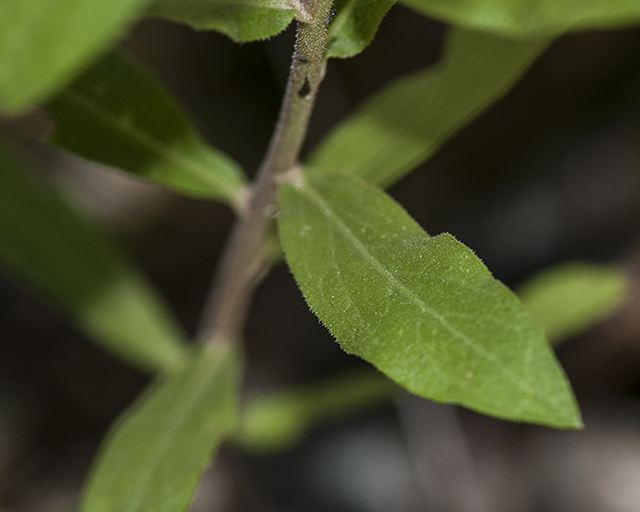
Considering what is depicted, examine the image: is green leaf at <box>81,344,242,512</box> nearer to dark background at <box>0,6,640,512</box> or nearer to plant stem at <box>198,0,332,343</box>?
plant stem at <box>198,0,332,343</box>

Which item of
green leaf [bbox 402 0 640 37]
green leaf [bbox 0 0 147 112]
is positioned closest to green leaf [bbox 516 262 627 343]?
green leaf [bbox 402 0 640 37]

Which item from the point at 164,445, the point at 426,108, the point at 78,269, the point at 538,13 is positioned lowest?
the point at 164,445

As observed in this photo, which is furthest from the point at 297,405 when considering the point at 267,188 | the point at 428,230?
the point at 267,188

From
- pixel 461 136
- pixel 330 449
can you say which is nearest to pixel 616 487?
pixel 330 449

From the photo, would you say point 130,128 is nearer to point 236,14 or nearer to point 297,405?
point 236,14

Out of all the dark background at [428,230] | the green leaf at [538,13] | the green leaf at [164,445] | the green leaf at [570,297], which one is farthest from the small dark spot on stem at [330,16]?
the dark background at [428,230]
